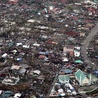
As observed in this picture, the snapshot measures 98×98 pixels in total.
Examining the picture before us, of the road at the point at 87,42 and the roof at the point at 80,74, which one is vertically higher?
the roof at the point at 80,74

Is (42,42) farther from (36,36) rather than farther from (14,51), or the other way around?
(14,51)

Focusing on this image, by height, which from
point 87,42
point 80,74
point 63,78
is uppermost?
point 80,74

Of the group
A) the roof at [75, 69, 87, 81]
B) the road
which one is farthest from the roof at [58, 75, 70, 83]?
the road

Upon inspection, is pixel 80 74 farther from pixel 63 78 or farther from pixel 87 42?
pixel 87 42

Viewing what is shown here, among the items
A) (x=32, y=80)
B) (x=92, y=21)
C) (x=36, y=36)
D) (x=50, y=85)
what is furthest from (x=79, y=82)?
(x=92, y=21)

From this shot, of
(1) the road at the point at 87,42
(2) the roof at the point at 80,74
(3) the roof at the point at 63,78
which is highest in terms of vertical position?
(2) the roof at the point at 80,74

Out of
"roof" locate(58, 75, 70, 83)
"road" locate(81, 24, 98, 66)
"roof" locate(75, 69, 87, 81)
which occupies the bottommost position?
"road" locate(81, 24, 98, 66)

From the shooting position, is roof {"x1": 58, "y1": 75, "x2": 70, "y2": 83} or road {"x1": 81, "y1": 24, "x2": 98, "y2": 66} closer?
roof {"x1": 58, "y1": 75, "x2": 70, "y2": 83}

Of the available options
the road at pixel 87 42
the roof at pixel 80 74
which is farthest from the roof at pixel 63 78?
the road at pixel 87 42

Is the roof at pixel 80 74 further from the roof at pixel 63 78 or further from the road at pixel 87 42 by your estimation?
the road at pixel 87 42

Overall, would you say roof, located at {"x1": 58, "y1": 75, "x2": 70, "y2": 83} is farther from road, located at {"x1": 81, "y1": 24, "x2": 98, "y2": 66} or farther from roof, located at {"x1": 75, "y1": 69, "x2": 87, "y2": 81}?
road, located at {"x1": 81, "y1": 24, "x2": 98, "y2": 66}

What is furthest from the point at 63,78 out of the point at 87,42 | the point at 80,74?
the point at 87,42
